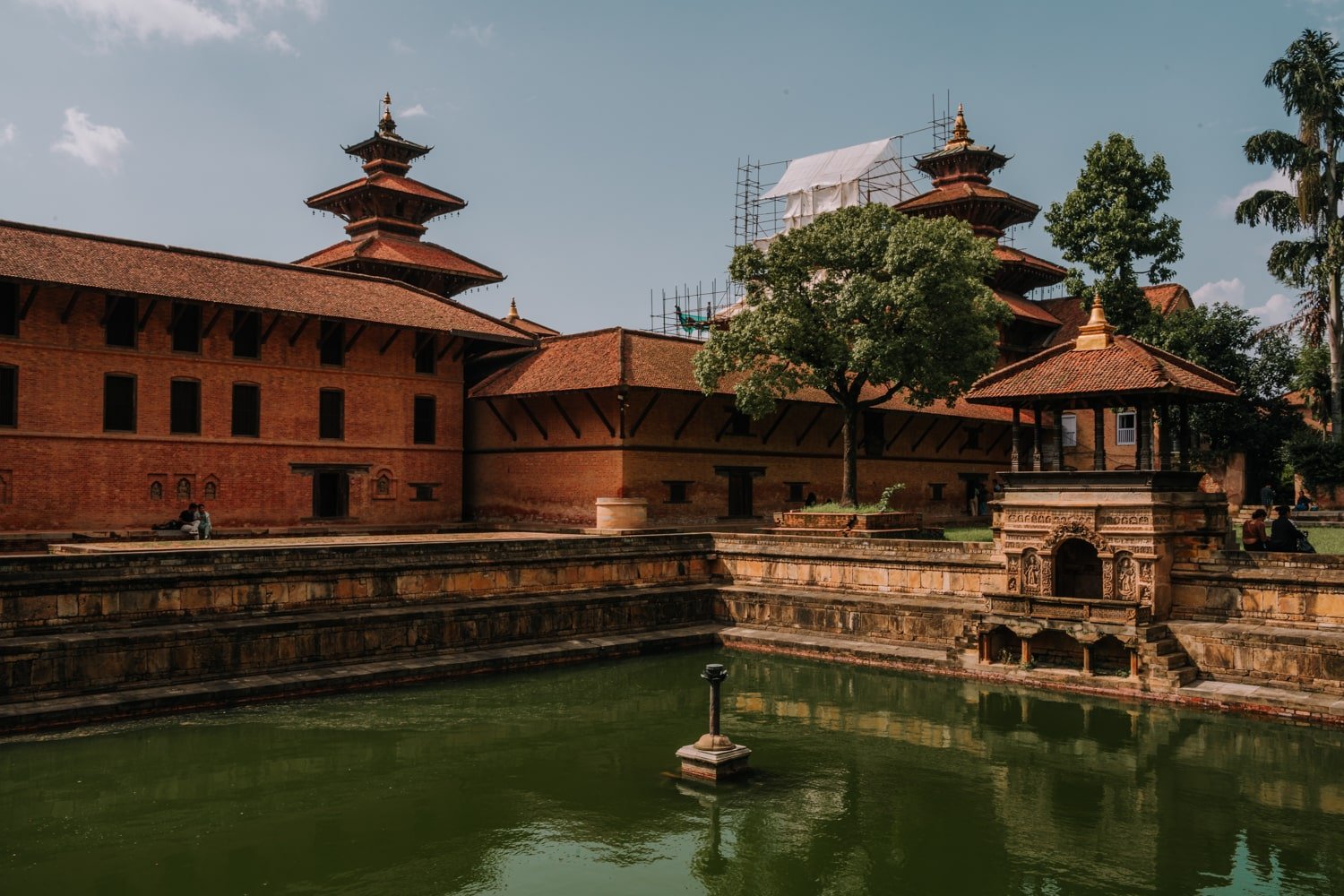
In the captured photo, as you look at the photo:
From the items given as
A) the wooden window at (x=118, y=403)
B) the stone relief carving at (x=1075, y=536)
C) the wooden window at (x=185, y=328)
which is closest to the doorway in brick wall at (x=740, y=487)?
the stone relief carving at (x=1075, y=536)

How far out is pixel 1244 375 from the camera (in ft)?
119

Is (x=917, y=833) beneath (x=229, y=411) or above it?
beneath

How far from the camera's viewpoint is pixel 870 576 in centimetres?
2438

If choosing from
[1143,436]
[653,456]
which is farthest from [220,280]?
[1143,436]

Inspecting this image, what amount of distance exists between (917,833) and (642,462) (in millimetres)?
19761

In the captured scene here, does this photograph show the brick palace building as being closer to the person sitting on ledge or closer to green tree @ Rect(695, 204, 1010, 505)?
green tree @ Rect(695, 204, 1010, 505)

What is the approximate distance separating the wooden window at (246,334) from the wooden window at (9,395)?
17.6 feet

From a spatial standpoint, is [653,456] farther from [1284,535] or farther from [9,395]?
[1284,535]

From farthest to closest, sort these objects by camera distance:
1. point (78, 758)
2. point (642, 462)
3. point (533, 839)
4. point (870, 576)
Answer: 1. point (642, 462)
2. point (870, 576)
3. point (78, 758)
4. point (533, 839)

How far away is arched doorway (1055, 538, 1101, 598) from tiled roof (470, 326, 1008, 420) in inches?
492

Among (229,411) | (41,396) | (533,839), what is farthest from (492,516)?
(533,839)

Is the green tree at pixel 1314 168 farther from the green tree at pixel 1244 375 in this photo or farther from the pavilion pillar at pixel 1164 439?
the pavilion pillar at pixel 1164 439

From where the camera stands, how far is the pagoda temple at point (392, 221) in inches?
1678

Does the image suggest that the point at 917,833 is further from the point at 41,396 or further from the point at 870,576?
the point at 41,396
